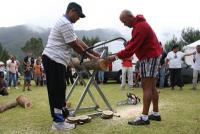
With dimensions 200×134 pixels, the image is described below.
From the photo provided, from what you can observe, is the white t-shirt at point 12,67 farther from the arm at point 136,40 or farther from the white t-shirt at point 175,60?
the arm at point 136,40

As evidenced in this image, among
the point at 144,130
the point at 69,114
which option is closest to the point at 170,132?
the point at 144,130

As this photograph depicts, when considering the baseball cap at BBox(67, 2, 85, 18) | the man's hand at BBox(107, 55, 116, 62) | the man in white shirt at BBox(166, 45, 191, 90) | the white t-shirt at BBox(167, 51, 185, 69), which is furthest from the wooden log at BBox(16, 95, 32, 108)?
the white t-shirt at BBox(167, 51, 185, 69)

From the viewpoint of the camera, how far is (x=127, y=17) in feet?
23.1

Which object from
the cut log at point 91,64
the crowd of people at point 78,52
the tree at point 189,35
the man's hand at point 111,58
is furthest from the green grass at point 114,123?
the tree at point 189,35

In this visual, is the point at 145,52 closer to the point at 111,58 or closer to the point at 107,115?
the point at 111,58

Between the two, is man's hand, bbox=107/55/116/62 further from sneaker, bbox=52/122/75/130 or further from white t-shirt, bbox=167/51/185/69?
white t-shirt, bbox=167/51/185/69

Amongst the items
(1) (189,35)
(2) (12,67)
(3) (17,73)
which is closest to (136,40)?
(2) (12,67)

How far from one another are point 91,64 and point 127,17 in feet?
4.22

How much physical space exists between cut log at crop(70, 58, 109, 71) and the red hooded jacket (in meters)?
0.55

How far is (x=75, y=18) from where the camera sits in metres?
6.75

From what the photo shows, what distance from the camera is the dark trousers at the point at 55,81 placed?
673cm

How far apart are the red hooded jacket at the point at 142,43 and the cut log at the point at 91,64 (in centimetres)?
55

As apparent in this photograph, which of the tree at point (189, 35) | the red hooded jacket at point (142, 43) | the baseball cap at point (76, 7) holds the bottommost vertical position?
the red hooded jacket at point (142, 43)

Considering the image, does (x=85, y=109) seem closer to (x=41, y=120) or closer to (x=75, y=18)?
(x=41, y=120)
